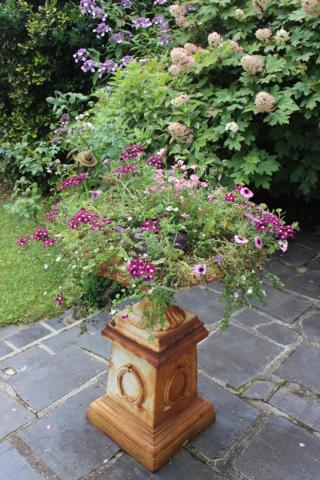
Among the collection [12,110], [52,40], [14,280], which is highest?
[52,40]

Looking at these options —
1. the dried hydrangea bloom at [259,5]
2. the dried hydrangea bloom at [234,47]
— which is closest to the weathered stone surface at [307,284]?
the dried hydrangea bloom at [234,47]

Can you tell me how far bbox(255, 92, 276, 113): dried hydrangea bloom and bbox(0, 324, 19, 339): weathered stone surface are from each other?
2.18 meters

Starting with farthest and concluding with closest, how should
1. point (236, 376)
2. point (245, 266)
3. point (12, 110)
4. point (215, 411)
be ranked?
1. point (12, 110)
2. point (236, 376)
3. point (215, 411)
4. point (245, 266)

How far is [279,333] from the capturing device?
9.51ft

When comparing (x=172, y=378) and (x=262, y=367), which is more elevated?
(x=172, y=378)

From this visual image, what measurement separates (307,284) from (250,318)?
73 centimetres

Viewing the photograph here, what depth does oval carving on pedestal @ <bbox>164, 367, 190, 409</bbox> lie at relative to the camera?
1.96 metres

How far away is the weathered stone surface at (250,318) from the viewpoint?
2.99m

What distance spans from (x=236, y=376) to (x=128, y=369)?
0.78 metres

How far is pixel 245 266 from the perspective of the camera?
1705 millimetres

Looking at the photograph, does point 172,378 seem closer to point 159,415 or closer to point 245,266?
point 159,415

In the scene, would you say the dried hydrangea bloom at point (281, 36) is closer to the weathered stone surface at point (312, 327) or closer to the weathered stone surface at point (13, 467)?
the weathered stone surface at point (312, 327)

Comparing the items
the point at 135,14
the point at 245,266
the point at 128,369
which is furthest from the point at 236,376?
the point at 135,14

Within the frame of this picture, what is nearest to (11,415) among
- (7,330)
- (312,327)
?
(7,330)
